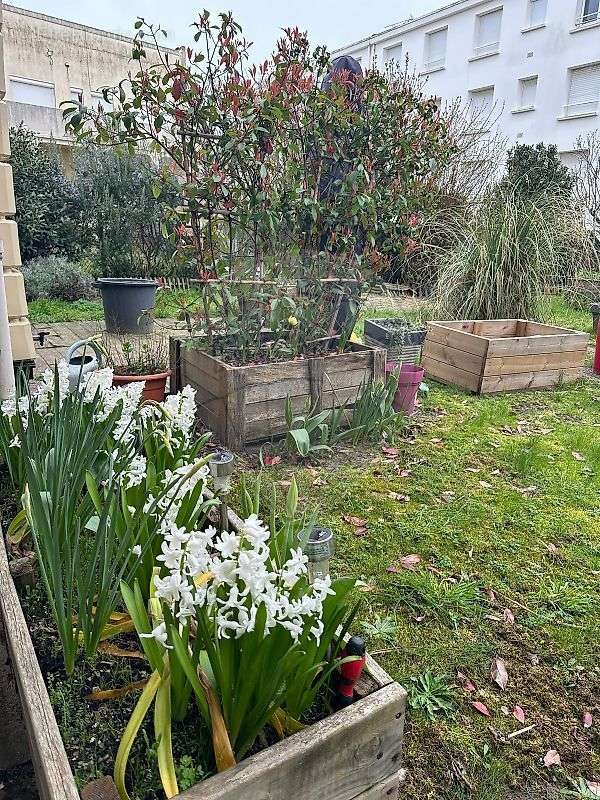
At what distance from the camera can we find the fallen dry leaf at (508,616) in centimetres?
189

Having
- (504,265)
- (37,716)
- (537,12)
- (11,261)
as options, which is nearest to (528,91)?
(537,12)

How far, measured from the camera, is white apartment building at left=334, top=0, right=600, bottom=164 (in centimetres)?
1700

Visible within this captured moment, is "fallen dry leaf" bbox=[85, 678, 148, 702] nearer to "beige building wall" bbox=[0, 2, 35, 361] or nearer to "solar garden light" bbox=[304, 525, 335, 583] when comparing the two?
"solar garden light" bbox=[304, 525, 335, 583]

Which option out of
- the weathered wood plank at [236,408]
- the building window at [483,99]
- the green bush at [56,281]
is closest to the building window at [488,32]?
the building window at [483,99]

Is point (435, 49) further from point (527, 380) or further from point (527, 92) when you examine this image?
point (527, 380)

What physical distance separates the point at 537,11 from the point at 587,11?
5.60 ft

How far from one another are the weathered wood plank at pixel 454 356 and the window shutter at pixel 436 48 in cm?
2119

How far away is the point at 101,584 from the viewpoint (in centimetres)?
114

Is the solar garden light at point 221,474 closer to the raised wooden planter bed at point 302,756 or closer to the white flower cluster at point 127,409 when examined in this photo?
the white flower cluster at point 127,409

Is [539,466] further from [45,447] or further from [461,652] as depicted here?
[45,447]

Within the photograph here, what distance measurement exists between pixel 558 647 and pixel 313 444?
1596mm

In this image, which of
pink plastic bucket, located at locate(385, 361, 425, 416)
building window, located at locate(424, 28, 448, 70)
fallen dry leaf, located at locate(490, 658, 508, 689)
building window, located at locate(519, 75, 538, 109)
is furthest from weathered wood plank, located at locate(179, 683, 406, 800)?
building window, located at locate(424, 28, 448, 70)

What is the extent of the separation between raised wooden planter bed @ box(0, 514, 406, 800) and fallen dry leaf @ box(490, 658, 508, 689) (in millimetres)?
596

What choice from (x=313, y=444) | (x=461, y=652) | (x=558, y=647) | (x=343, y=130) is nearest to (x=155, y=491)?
(x=461, y=652)
